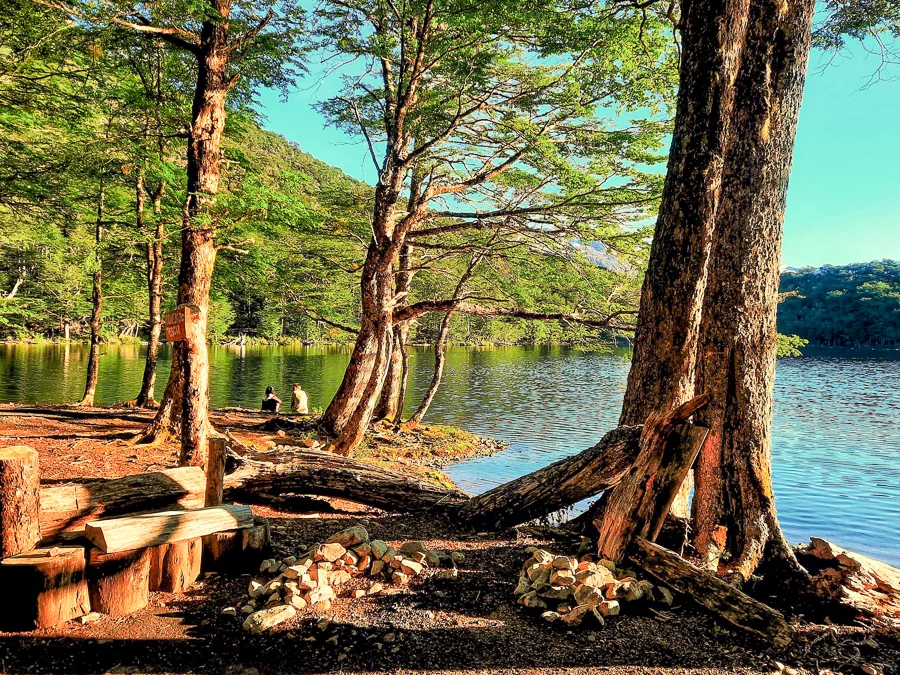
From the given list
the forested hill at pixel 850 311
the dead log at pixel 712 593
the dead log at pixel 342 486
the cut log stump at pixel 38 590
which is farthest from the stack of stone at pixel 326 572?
the forested hill at pixel 850 311

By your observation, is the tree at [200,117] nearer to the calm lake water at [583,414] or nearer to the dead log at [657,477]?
the dead log at [657,477]

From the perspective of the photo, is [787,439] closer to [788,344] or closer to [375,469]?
[788,344]

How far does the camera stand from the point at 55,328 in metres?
53.4

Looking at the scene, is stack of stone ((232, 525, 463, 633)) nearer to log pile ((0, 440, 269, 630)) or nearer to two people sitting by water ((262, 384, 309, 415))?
log pile ((0, 440, 269, 630))

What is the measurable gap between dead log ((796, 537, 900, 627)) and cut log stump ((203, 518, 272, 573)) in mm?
4875

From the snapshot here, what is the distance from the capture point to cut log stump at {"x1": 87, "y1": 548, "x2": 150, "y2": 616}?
3549mm

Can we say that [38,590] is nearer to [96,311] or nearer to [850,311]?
[96,311]

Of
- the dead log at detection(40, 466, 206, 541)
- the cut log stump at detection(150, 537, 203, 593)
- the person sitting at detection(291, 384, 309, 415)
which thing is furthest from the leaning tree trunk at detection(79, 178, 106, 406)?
the cut log stump at detection(150, 537, 203, 593)

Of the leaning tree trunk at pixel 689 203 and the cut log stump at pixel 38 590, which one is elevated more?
the leaning tree trunk at pixel 689 203

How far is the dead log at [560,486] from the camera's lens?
16.1 ft

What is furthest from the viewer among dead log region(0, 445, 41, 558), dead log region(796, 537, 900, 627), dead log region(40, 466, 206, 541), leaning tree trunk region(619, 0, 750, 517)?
leaning tree trunk region(619, 0, 750, 517)

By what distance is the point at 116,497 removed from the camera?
4.52 meters

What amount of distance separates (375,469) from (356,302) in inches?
545

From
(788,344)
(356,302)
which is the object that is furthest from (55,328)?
(788,344)
